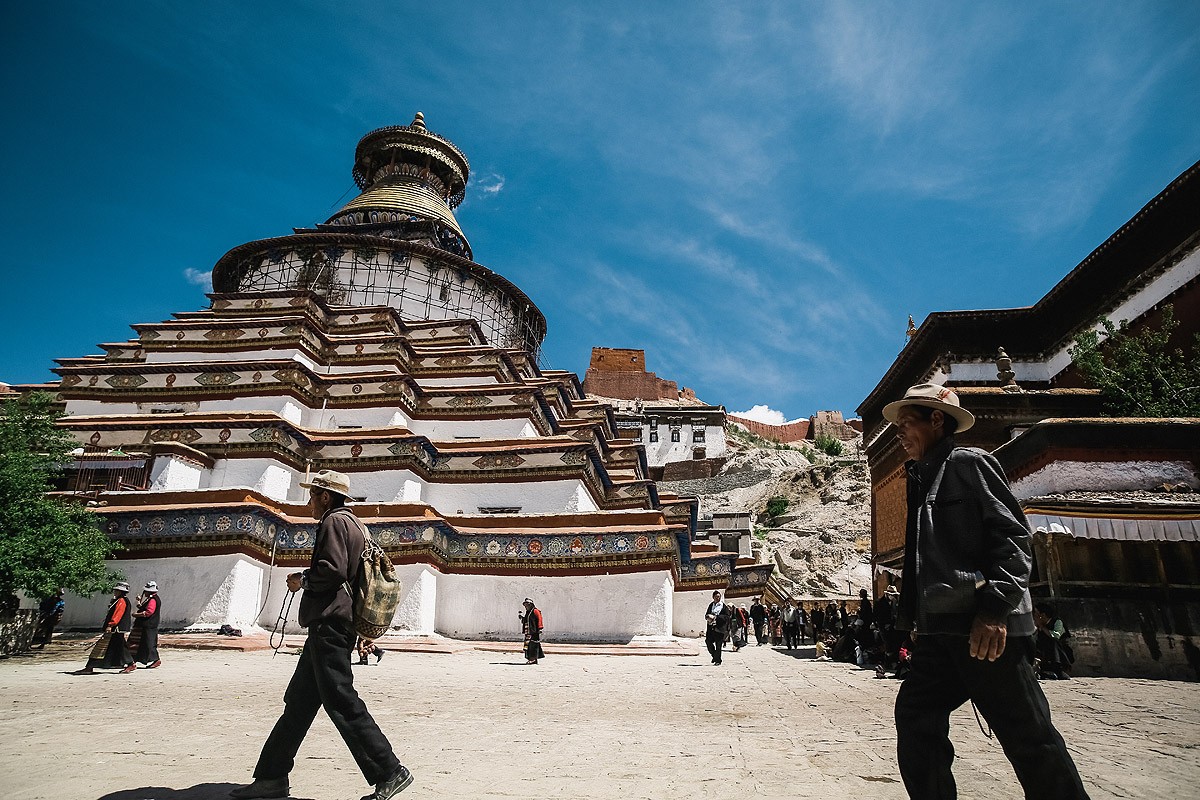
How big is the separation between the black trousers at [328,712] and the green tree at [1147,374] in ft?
53.1

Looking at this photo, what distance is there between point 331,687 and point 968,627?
9.74ft

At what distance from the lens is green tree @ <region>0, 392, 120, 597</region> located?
1045 cm

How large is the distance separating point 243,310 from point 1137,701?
26677 millimetres

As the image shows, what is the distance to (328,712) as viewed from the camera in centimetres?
360

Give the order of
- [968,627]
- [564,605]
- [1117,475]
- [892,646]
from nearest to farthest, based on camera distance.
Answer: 1. [968,627]
2. [1117,475]
3. [892,646]
4. [564,605]

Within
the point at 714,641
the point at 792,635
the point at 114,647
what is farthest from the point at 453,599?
the point at 792,635

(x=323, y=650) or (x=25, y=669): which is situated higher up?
(x=323, y=650)

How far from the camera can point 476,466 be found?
18484 mm

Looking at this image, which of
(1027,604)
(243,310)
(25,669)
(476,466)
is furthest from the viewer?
(243,310)

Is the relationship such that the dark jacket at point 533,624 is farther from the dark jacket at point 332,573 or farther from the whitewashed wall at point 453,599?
the dark jacket at point 332,573

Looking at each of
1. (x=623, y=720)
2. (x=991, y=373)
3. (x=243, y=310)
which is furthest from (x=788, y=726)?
(x=243, y=310)

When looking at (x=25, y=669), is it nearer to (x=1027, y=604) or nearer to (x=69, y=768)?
(x=69, y=768)

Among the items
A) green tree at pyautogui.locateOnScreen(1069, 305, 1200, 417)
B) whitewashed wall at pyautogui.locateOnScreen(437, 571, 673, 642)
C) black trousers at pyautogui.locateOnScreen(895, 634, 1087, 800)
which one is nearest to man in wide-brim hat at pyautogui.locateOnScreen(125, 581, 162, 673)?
whitewashed wall at pyautogui.locateOnScreen(437, 571, 673, 642)

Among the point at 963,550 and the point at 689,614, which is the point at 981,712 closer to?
the point at 963,550
